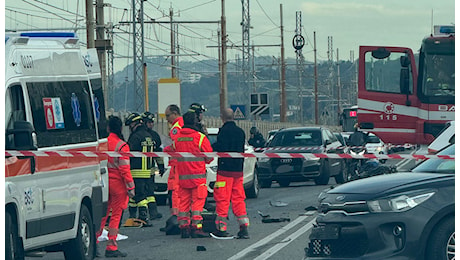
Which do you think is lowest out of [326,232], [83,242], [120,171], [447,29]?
[83,242]

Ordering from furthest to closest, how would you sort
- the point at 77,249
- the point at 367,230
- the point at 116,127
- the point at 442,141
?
the point at 442,141 → the point at 116,127 → the point at 77,249 → the point at 367,230

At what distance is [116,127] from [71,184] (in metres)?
2.75

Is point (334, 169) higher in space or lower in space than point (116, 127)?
lower

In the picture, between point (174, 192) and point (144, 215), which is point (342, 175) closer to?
point (144, 215)

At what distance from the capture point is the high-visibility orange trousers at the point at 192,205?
47.7 ft

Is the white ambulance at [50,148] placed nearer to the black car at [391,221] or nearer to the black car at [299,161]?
the black car at [391,221]

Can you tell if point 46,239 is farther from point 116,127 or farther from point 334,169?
point 334,169

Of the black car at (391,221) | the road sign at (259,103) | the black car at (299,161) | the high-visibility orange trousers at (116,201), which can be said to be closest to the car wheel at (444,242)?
the black car at (391,221)

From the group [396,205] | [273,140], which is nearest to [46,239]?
[396,205]

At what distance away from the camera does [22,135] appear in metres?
9.37

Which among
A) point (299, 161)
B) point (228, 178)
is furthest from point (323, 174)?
point (228, 178)

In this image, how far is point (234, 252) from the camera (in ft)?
41.5

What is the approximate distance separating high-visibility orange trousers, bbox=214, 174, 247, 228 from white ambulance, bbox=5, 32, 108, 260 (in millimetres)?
2152

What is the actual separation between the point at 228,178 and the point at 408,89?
11816 mm
